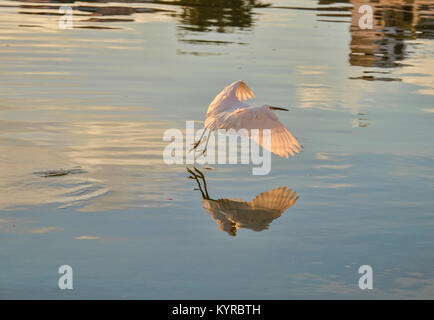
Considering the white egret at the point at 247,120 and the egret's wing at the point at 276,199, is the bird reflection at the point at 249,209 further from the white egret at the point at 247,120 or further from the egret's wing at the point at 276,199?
the white egret at the point at 247,120

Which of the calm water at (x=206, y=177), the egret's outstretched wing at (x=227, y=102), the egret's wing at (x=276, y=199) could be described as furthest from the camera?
the egret's outstretched wing at (x=227, y=102)

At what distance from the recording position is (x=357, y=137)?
1134 cm

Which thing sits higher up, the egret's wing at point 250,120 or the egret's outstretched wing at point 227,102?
the egret's outstretched wing at point 227,102

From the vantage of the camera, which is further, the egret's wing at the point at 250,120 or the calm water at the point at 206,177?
the egret's wing at the point at 250,120

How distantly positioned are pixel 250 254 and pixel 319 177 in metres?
2.54

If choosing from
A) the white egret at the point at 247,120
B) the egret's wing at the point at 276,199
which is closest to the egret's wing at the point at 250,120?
the white egret at the point at 247,120

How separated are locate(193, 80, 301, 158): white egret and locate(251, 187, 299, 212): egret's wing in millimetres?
421

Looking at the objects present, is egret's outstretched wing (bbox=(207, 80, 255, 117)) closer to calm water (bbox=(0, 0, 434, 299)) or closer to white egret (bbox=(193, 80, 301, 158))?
white egret (bbox=(193, 80, 301, 158))

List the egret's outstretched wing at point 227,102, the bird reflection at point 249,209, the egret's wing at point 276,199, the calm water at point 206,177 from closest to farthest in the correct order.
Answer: the calm water at point 206,177 → the bird reflection at point 249,209 → the egret's wing at point 276,199 → the egret's outstretched wing at point 227,102

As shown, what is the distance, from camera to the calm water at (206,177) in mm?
6781

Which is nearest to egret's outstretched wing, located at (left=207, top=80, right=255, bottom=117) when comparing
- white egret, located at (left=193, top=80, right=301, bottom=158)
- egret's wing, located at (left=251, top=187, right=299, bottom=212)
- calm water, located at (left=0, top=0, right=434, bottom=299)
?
white egret, located at (left=193, top=80, right=301, bottom=158)

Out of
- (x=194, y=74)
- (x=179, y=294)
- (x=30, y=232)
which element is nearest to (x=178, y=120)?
(x=194, y=74)

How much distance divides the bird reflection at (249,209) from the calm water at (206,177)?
32 mm

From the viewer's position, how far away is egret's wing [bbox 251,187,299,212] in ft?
28.0
